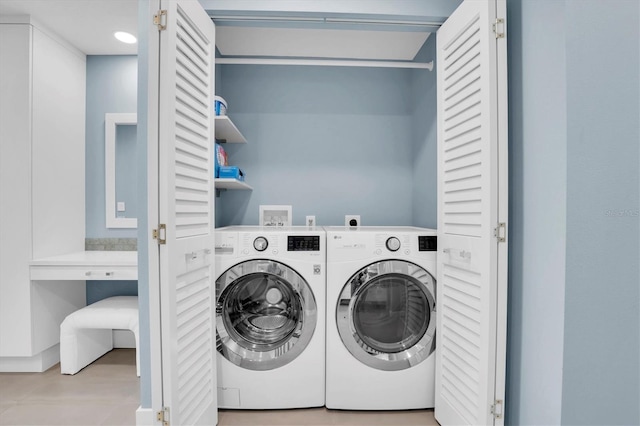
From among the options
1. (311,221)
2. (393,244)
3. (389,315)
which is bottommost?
(389,315)

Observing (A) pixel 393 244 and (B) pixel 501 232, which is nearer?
(B) pixel 501 232

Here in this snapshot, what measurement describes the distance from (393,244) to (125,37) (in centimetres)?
242

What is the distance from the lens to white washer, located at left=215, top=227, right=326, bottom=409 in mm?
1836

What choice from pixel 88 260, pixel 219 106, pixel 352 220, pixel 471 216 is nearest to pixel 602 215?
→ pixel 471 216

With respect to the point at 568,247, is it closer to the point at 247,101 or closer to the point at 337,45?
the point at 337,45

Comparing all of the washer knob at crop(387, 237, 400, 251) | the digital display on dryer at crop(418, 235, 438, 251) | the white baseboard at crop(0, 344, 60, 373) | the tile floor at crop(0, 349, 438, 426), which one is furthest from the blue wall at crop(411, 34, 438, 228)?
the white baseboard at crop(0, 344, 60, 373)

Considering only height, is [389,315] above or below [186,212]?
below

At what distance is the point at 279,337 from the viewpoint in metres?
1.90


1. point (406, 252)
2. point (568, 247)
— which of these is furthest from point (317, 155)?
point (568, 247)

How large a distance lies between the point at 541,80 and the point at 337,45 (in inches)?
61.1

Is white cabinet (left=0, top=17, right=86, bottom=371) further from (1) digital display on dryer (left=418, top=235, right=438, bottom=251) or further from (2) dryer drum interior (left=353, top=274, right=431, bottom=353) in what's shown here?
(1) digital display on dryer (left=418, top=235, right=438, bottom=251)

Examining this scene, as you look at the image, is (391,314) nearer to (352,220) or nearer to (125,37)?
(352,220)

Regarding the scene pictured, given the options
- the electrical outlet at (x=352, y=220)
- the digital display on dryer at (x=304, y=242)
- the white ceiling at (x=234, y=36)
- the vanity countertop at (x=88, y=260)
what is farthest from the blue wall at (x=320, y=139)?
the digital display on dryer at (x=304, y=242)

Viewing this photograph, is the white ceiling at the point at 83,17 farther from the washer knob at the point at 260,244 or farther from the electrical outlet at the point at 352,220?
the electrical outlet at the point at 352,220
